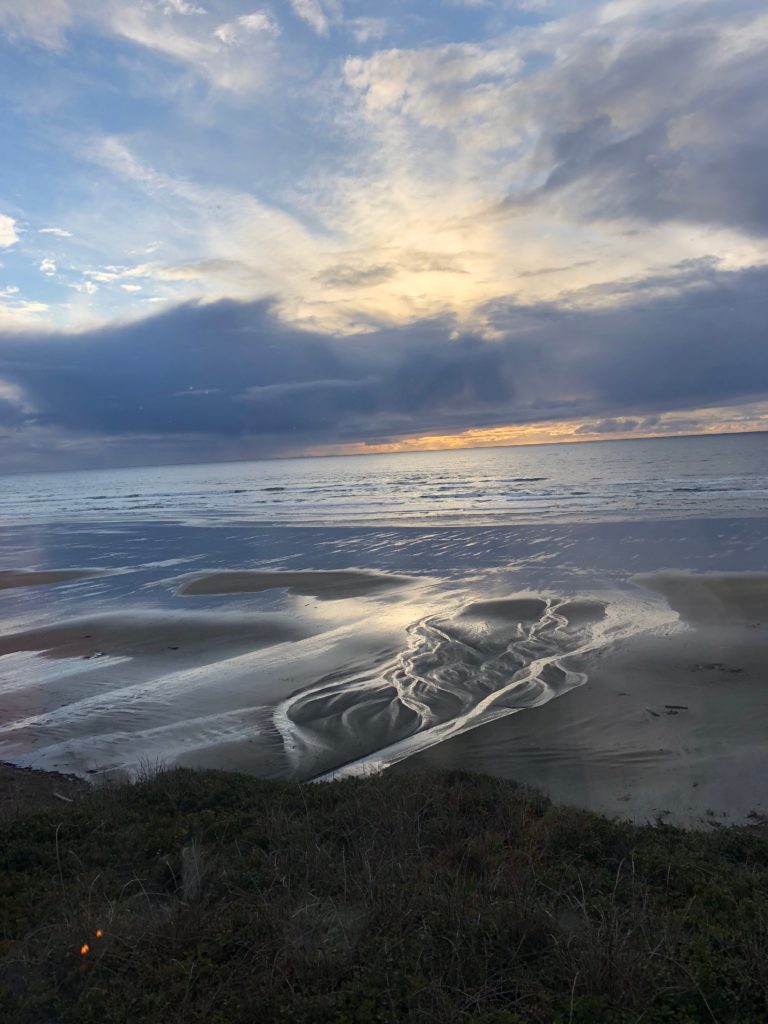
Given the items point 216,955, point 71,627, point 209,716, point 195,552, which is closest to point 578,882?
point 216,955

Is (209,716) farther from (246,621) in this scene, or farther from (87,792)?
(246,621)

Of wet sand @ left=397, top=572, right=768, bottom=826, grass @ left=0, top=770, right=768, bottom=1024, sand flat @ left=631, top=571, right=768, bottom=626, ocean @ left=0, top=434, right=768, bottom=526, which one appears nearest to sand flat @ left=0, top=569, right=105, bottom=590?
ocean @ left=0, top=434, right=768, bottom=526

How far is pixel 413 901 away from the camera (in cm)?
490

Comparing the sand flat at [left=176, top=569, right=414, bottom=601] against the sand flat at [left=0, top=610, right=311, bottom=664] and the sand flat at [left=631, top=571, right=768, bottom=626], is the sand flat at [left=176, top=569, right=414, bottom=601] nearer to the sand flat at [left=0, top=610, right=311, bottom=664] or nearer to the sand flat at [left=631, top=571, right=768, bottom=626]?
the sand flat at [left=0, top=610, right=311, bottom=664]

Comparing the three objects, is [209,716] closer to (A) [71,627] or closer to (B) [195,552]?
(A) [71,627]

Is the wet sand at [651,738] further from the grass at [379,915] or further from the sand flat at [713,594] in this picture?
the sand flat at [713,594]

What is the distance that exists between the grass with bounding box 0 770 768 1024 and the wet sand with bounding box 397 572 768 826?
1325 mm

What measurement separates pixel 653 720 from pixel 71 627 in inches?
568

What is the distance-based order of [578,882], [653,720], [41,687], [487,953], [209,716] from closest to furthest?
1. [487,953]
2. [578,882]
3. [653,720]
4. [209,716]
5. [41,687]

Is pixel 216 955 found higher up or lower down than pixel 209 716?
higher up

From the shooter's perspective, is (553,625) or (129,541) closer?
(553,625)

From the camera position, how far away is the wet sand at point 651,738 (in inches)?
320

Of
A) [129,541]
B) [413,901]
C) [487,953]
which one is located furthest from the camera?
[129,541]

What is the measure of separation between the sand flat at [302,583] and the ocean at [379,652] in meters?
0.15
